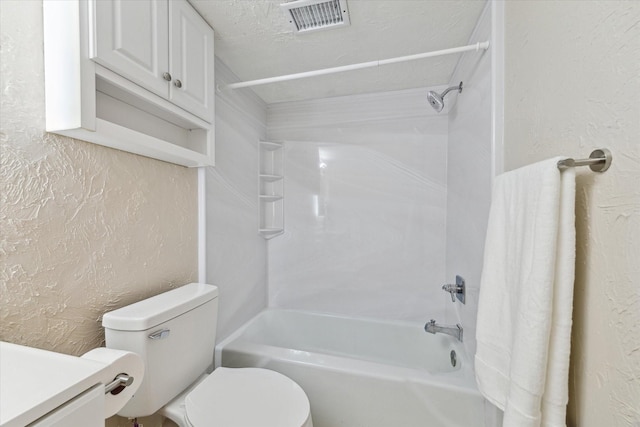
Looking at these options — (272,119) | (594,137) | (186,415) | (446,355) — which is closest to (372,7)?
(594,137)

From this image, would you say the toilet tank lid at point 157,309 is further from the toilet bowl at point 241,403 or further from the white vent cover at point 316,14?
the white vent cover at point 316,14

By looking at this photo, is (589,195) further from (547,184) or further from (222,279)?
(222,279)

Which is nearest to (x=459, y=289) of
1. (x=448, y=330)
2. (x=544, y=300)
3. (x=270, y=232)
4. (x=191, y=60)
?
(x=448, y=330)

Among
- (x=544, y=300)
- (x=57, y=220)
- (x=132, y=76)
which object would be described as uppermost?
(x=132, y=76)

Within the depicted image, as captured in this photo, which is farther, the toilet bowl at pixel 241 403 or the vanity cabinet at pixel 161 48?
the toilet bowl at pixel 241 403

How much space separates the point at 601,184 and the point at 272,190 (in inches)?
77.4

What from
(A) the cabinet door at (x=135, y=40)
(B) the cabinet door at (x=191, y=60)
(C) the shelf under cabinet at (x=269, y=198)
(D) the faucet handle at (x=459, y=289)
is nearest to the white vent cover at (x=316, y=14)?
(B) the cabinet door at (x=191, y=60)

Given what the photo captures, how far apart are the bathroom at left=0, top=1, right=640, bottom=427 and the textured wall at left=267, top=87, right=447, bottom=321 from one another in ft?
0.04

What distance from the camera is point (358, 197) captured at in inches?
83.1

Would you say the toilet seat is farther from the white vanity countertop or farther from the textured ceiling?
the textured ceiling

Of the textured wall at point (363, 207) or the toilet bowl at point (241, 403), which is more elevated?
the textured wall at point (363, 207)

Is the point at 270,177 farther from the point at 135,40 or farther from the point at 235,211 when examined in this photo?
the point at 135,40

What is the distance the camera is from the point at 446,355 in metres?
1.70

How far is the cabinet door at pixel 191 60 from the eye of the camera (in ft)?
3.58
